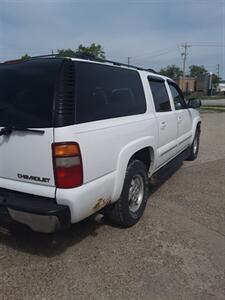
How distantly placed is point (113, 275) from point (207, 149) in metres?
6.56

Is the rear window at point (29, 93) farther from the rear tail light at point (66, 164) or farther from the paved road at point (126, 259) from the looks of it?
the paved road at point (126, 259)

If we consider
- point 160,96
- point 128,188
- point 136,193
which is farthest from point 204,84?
point 128,188

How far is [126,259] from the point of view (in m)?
3.06

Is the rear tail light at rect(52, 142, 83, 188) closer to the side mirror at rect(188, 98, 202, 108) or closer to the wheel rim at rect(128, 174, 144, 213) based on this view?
the wheel rim at rect(128, 174, 144, 213)

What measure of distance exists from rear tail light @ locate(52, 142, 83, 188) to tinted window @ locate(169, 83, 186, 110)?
3226 millimetres

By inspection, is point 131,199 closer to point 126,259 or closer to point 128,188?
point 128,188

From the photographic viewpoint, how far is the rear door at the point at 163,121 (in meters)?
4.38

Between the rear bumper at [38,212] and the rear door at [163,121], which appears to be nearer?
the rear bumper at [38,212]

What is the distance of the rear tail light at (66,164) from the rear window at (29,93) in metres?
0.23

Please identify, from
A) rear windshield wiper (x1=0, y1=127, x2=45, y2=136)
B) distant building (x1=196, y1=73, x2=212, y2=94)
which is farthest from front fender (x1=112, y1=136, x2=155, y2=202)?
distant building (x1=196, y1=73, x2=212, y2=94)

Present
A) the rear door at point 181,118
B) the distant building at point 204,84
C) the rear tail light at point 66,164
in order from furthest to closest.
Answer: the distant building at point 204,84 < the rear door at point 181,118 < the rear tail light at point 66,164

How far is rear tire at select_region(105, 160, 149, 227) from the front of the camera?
3.49 metres

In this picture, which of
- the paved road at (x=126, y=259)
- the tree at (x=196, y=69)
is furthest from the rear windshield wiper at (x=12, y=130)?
the tree at (x=196, y=69)

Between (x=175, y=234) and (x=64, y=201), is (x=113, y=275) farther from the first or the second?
(x=175, y=234)
